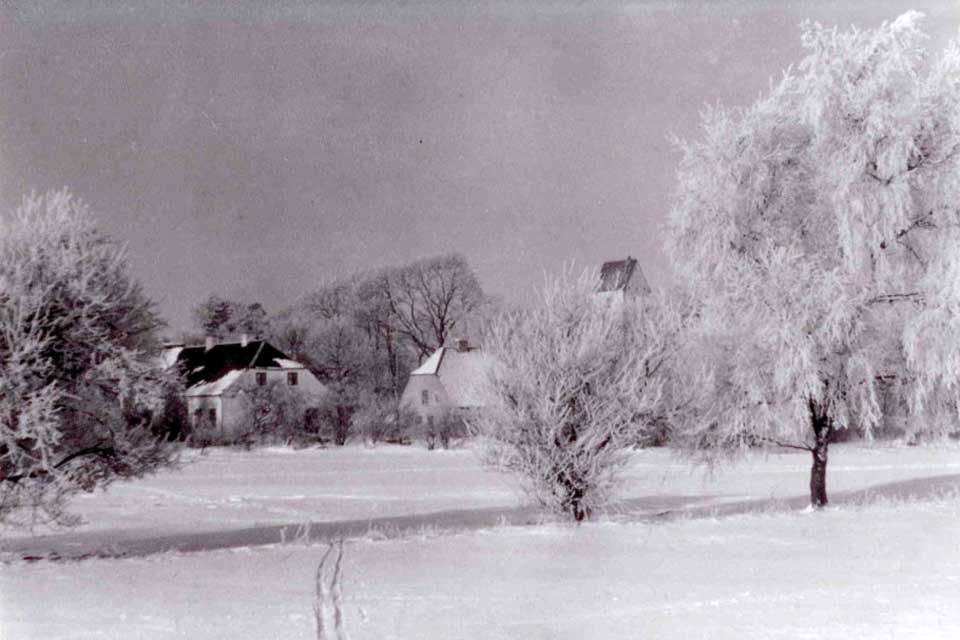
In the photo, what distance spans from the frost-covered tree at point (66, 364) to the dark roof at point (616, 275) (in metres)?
7.57

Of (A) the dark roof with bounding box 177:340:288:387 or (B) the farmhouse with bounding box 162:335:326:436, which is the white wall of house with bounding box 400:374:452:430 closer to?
(B) the farmhouse with bounding box 162:335:326:436

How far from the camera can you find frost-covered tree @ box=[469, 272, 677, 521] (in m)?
15.8

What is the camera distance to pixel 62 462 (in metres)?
14.4

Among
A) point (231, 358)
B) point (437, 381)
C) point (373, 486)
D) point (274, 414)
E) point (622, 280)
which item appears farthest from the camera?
point (231, 358)

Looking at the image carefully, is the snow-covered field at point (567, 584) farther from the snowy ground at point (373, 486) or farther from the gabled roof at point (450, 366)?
the gabled roof at point (450, 366)

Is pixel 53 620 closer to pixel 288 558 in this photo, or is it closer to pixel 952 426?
pixel 288 558

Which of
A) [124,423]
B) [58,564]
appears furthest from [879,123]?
[58,564]

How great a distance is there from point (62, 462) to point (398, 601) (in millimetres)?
7263

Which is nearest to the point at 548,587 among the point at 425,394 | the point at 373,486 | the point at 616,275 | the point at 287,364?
the point at 616,275

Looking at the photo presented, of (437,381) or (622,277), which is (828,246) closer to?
(622,277)

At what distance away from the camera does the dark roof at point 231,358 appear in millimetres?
63938

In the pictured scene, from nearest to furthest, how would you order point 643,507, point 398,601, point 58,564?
point 398,601 → point 58,564 → point 643,507

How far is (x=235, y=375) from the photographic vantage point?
2427 inches

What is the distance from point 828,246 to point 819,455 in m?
4.11
